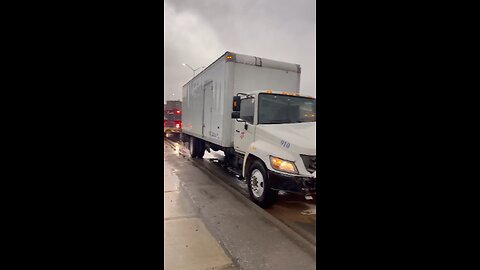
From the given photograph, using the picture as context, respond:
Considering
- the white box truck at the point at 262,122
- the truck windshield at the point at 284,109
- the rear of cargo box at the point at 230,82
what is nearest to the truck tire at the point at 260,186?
the white box truck at the point at 262,122

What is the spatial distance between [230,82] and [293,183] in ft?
9.59

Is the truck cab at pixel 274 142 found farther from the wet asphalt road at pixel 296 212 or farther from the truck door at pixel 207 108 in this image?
the truck door at pixel 207 108

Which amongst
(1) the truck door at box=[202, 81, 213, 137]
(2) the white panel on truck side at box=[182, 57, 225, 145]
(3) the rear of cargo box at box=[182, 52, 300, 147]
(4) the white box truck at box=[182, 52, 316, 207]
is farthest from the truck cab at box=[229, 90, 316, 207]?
(1) the truck door at box=[202, 81, 213, 137]

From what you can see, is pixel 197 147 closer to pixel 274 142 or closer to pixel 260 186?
pixel 260 186

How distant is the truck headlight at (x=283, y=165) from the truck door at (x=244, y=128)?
102cm

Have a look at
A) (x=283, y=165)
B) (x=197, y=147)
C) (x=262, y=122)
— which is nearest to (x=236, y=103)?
(x=262, y=122)

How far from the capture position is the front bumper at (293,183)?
416 centimetres
